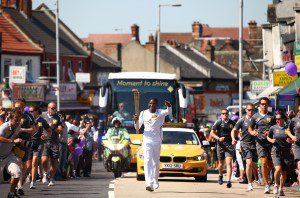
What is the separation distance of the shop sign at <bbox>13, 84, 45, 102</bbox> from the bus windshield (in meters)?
32.2

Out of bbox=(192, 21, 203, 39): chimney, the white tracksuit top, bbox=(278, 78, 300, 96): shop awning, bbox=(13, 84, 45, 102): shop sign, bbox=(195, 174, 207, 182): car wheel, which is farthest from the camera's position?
bbox=(192, 21, 203, 39): chimney

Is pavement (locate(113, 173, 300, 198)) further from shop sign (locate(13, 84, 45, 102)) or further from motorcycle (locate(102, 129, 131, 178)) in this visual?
shop sign (locate(13, 84, 45, 102))

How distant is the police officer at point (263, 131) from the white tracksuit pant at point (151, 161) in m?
1.96

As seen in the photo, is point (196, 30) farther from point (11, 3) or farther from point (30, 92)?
point (30, 92)

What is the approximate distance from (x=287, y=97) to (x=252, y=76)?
84687 millimetres

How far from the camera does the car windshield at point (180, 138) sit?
27422mm

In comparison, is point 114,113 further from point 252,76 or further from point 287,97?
point 252,76

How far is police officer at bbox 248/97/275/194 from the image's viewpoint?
21.5 metres

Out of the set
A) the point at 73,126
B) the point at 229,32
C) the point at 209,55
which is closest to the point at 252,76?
the point at 209,55

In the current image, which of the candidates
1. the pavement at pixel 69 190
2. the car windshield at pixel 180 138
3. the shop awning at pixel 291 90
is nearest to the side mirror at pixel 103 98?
the shop awning at pixel 291 90

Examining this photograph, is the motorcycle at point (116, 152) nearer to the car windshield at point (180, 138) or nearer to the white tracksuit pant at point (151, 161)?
the car windshield at point (180, 138)

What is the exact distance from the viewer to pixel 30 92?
69.9 metres

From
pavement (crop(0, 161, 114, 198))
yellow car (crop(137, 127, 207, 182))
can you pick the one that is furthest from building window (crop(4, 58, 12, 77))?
yellow car (crop(137, 127, 207, 182))

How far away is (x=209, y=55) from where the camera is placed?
4692 inches
